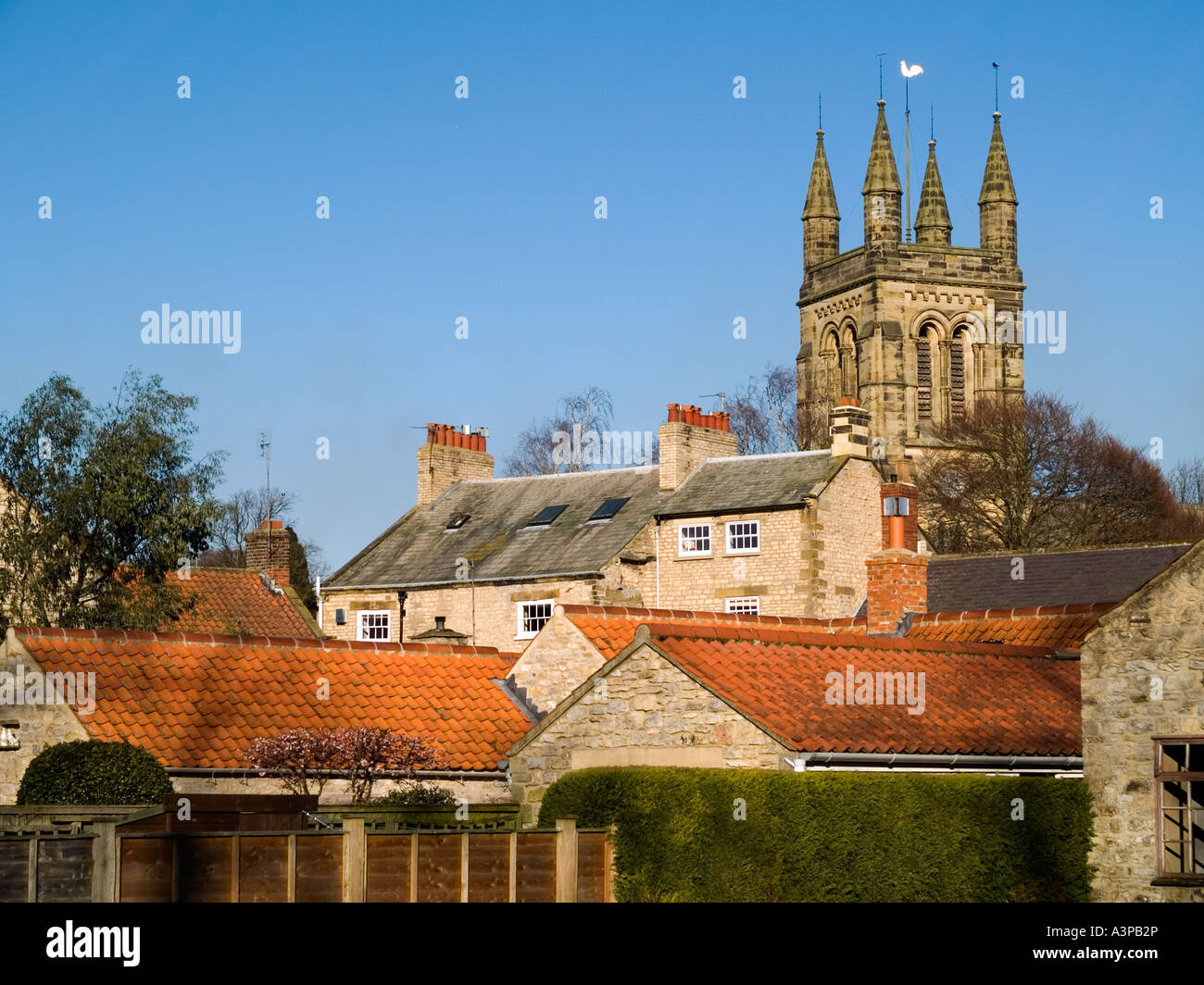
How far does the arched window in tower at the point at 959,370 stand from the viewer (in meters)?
99.1

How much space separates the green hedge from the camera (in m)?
22.8

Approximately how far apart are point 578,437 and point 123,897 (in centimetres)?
7280

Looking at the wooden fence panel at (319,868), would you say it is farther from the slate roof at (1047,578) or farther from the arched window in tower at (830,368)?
the arched window in tower at (830,368)

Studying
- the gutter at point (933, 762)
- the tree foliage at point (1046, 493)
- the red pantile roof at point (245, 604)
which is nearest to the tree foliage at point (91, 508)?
the red pantile roof at point (245, 604)

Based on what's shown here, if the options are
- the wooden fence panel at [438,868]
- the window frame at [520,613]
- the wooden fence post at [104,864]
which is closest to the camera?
the wooden fence post at [104,864]

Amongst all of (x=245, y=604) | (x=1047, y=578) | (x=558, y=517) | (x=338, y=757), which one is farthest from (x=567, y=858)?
(x=558, y=517)

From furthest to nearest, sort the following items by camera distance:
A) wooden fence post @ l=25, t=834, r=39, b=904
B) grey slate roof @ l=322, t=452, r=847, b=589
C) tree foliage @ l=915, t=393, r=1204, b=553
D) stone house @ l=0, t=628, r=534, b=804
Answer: tree foliage @ l=915, t=393, r=1204, b=553 → grey slate roof @ l=322, t=452, r=847, b=589 → stone house @ l=0, t=628, r=534, b=804 → wooden fence post @ l=25, t=834, r=39, b=904

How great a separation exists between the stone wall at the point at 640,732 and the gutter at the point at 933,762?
513 mm

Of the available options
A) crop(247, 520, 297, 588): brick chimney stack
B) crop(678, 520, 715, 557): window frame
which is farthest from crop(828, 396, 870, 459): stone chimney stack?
crop(247, 520, 297, 588): brick chimney stack

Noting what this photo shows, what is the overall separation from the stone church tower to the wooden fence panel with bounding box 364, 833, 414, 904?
74576 millimetres

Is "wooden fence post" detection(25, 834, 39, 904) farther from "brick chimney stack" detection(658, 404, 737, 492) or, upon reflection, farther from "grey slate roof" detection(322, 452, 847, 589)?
"brick chimney stack" detection(658, 404, 737, 492)

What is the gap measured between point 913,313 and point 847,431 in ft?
161
